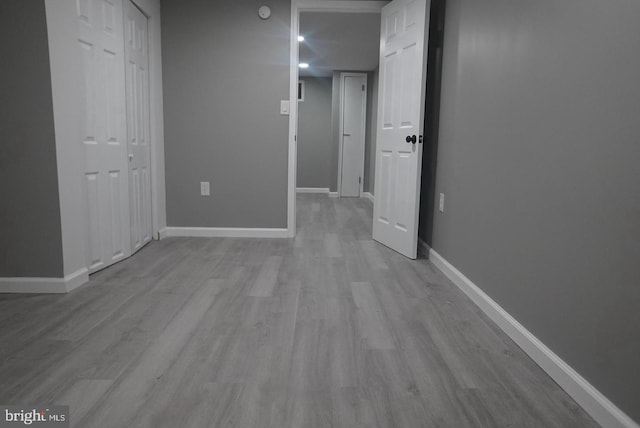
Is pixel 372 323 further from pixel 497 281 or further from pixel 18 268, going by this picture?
pixel 18 268

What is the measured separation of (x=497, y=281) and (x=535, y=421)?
809mm

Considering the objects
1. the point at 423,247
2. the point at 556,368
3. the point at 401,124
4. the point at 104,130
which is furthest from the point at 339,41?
the point at 556,368

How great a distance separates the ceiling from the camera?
4.05m

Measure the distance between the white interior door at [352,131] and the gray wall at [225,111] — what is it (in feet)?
10.6

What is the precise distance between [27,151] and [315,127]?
5.42 m

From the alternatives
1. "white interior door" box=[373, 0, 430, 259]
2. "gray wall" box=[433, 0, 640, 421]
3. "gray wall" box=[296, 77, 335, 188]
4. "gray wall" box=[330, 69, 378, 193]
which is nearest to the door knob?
"white interior door" box=[373, 0, 430, 259]

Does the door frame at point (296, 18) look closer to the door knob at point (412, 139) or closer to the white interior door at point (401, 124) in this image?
the white interior door at point (401, 124)

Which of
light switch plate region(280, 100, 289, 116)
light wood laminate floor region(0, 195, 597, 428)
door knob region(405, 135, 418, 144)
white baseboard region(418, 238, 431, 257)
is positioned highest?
light switch plate region(280, 100, 289, 116)

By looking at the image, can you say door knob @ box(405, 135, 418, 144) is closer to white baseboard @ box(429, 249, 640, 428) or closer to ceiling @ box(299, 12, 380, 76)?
white baseboard @ box(429, 249, 640, 428)

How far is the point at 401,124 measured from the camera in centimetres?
321

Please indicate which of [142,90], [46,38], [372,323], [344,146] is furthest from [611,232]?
[344,146]

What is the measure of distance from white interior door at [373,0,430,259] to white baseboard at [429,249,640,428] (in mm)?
919

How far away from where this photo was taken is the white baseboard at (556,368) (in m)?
1.21

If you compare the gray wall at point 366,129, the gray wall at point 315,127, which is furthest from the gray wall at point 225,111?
the gray wall at point 315,127
